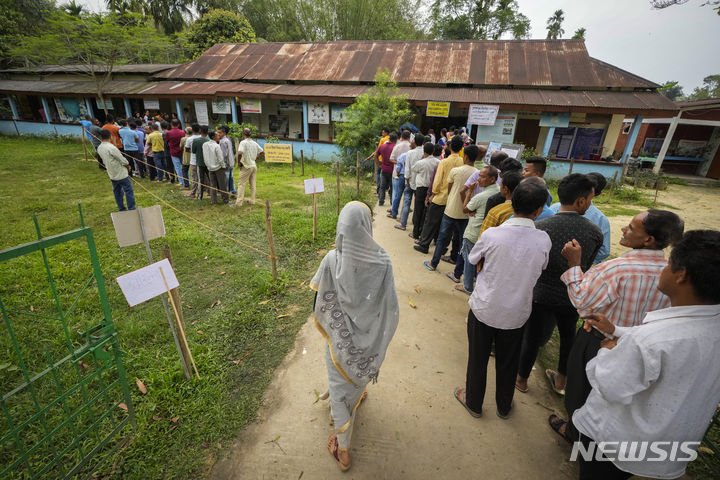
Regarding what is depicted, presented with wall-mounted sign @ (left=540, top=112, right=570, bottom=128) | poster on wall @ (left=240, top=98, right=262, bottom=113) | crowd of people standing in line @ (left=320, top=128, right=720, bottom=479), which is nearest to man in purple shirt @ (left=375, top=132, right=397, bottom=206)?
crowd of people standing in line @ (left=320, top=128, right=720, bottom=479)

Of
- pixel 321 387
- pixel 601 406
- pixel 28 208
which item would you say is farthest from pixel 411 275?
pixel 28 208

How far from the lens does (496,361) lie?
2.36 metres

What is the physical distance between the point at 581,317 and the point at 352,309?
1.41 meters

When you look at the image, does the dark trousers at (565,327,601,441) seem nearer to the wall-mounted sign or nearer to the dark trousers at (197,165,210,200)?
the dark trousers at (197,165,210,200)

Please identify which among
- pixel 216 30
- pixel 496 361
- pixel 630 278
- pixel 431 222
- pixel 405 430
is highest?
pixel 216 30

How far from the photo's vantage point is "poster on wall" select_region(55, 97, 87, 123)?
17.3 m

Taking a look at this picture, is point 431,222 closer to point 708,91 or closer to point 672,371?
point 672,371

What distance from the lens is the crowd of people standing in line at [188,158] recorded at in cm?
635

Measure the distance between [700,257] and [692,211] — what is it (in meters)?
12.0

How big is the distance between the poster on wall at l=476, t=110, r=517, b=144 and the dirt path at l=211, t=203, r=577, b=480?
11092 millimetres

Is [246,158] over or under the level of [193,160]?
over

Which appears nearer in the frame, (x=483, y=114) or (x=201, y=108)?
(x=483, y=114)

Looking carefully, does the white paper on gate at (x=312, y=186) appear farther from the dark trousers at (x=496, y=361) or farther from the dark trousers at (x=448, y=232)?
the dark trousers at (x=496, y=361)

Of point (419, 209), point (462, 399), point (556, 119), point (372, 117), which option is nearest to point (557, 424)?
point (462, 399)
